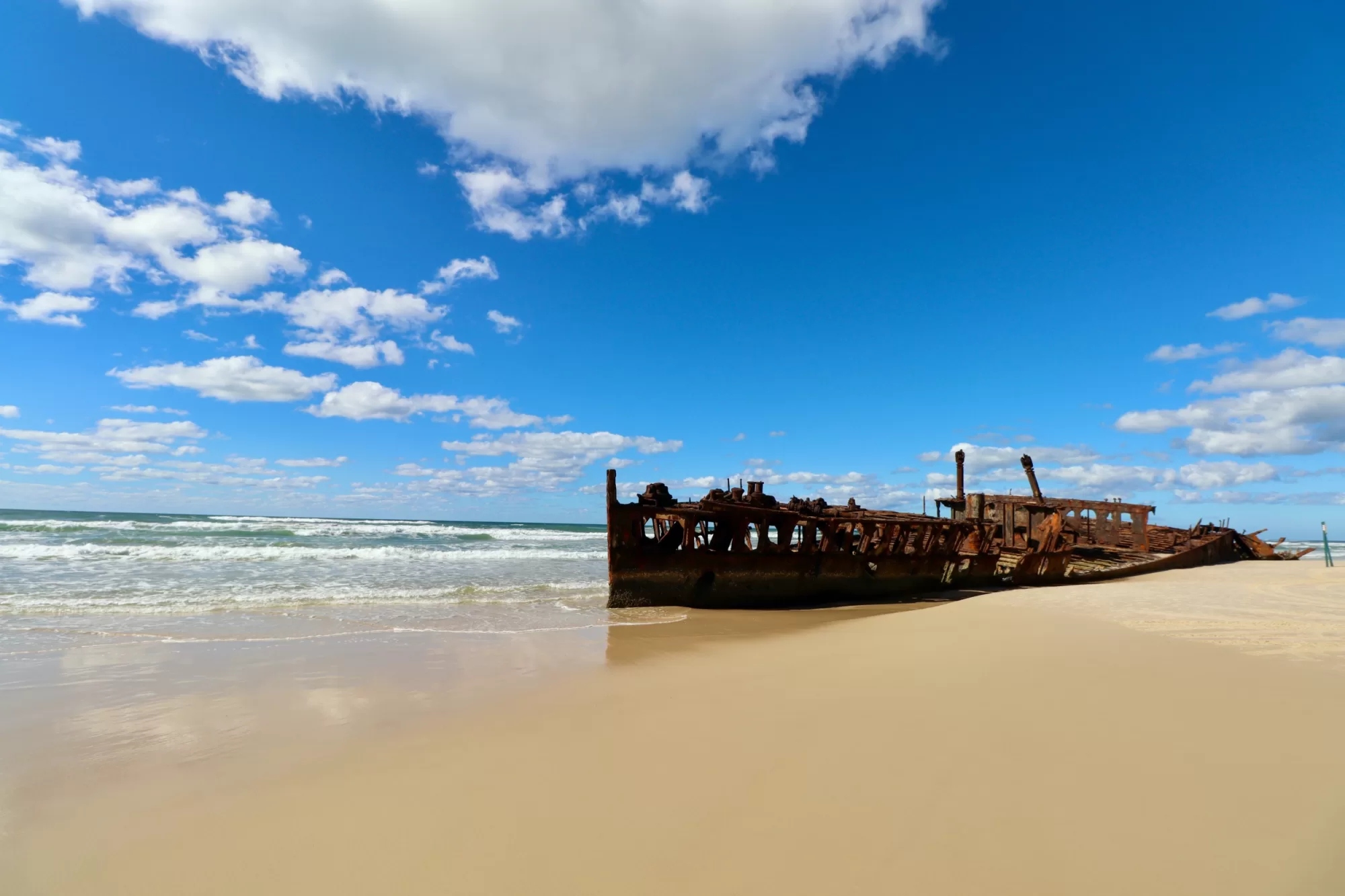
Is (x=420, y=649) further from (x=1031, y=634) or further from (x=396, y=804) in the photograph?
(x=1031, y=634)

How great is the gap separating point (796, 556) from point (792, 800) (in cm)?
1012

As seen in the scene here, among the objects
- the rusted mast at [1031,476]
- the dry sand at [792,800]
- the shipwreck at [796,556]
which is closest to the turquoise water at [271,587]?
the shipwreck at [796,556]

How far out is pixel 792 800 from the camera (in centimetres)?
333

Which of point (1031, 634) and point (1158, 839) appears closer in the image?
point (1158, 839)

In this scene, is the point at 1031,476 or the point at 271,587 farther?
the point at 1031,476

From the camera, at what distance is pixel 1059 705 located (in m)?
4.88

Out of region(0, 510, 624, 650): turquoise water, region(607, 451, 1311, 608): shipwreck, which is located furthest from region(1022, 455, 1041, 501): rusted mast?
region(0, 510, 624, 650): turquoise water

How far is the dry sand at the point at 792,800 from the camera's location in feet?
8.86

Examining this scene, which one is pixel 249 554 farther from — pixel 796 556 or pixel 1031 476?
pixel 1031 476

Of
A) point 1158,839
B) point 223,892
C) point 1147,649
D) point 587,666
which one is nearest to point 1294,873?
point 1158,839

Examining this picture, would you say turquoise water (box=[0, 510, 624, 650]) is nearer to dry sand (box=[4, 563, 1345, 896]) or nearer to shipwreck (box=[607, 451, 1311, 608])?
shipwreck (box=[607, 451, 1311, 608])

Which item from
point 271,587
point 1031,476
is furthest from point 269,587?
point 1031,476

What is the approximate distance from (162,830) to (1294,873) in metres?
5.31

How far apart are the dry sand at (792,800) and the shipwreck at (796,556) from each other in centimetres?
640
